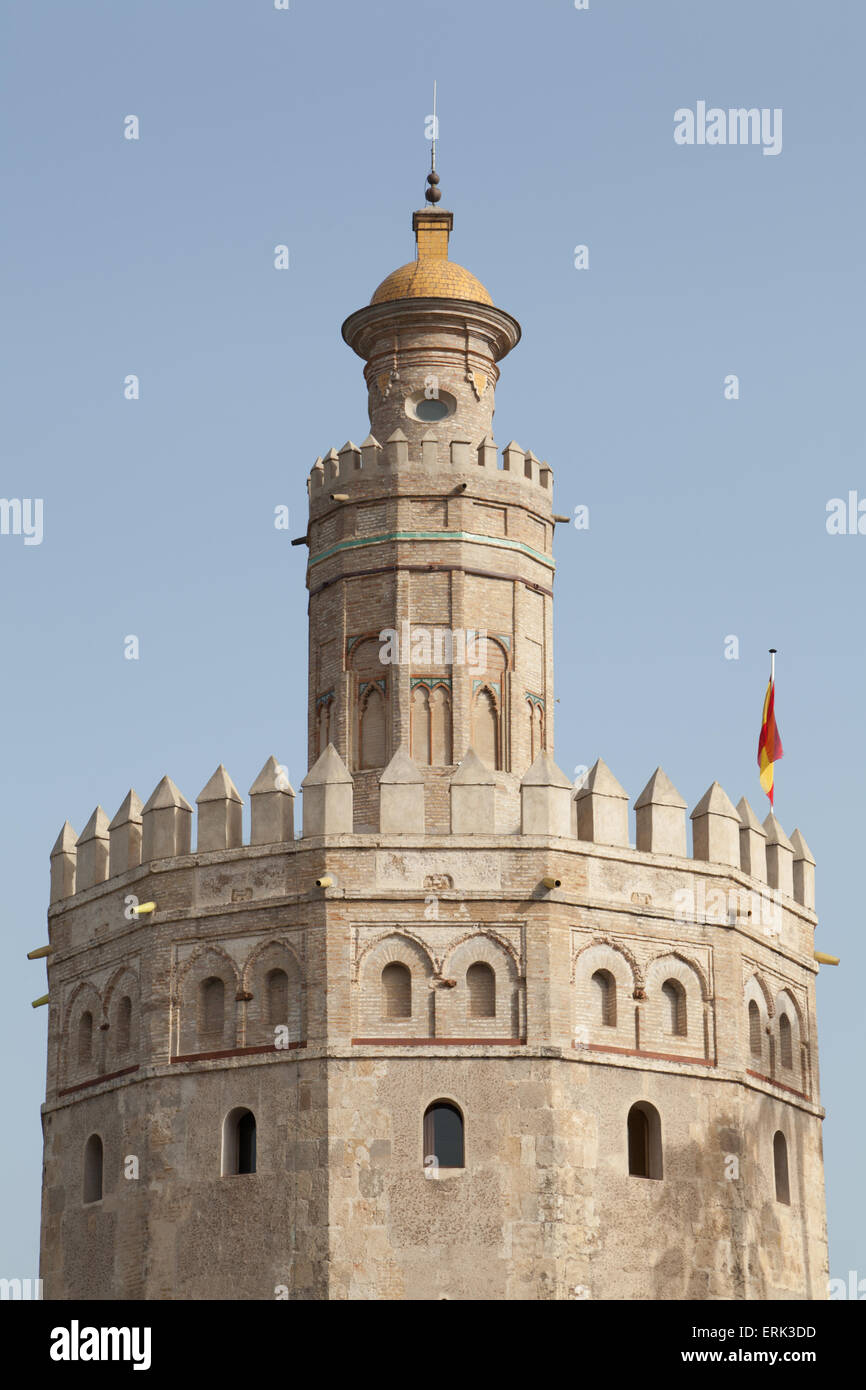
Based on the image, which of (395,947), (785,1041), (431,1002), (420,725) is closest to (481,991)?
(431,1002)

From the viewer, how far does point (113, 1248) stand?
110 ft

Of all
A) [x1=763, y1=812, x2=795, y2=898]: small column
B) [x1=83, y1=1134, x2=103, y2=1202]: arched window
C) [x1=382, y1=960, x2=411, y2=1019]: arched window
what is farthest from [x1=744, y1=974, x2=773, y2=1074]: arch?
[x1=83, y1=1134, x2=103, y2=1202]: arched window

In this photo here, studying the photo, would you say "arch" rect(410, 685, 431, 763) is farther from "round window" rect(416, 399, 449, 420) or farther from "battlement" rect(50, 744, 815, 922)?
"round window" rect(416, 399, 449, 420)

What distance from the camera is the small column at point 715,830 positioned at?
114 ft

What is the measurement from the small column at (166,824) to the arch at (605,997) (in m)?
5.97

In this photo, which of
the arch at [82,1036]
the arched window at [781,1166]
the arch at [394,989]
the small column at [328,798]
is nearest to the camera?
the arch at [394,989]

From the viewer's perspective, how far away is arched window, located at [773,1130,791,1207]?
35125mm

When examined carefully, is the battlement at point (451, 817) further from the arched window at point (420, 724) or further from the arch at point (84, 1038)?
the arch at point (84, 1038)

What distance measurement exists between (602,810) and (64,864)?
8.38 m

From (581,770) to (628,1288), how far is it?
739 cm

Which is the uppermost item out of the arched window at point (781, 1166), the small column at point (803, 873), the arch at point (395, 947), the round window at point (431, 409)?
the round window at point (431, 409)

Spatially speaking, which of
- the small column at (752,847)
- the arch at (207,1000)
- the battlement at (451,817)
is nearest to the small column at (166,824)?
the battlement at (451,817)
